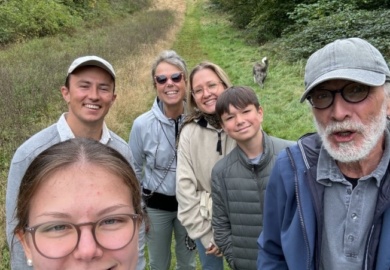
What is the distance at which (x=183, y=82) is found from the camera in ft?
11.3

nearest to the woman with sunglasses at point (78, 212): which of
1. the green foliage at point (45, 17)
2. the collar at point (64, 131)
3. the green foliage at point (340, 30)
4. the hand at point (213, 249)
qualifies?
the collar at point (64, 131)

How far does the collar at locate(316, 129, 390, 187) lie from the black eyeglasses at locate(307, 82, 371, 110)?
0.22 meters

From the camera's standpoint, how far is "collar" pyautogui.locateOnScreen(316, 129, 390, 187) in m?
→ 1.67

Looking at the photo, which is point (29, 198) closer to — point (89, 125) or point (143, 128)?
point (89, 125)

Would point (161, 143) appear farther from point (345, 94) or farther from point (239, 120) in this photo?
A: point (345, 94)

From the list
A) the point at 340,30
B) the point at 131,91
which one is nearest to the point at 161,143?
the point at 131,91

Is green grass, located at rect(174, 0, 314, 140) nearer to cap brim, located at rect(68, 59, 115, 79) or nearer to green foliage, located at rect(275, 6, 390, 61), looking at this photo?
green foliage, located at rect(275, 6, 390, 61)

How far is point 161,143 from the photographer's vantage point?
11.1 ft

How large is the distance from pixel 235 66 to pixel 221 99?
35.6 feet

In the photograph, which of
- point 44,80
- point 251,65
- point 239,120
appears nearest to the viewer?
point 239,120

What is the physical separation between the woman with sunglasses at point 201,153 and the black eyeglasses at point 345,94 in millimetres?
1146

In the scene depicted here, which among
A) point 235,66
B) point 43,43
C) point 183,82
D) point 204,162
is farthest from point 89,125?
point 43,43

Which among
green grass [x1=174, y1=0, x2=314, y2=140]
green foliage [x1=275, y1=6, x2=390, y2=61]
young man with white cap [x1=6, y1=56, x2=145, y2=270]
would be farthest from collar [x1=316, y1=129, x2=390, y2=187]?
green foliage [x1=275, y1=6, x2=390, y2=61]

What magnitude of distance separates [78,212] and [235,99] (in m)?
1.71
